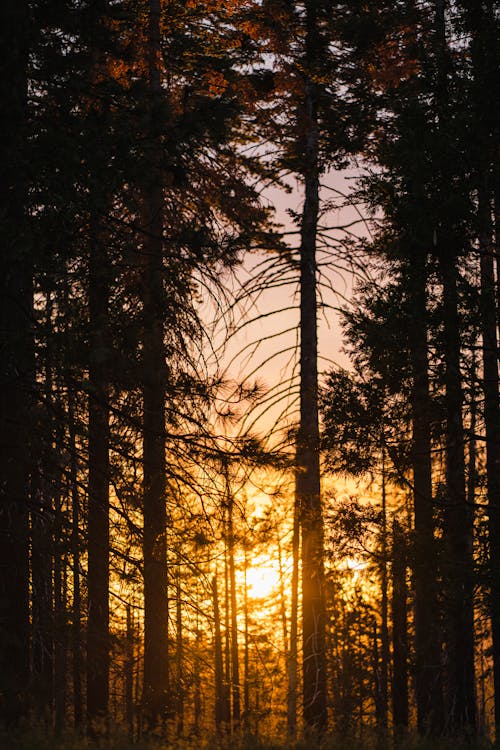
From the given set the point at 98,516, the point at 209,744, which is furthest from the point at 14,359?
the point at 209,744

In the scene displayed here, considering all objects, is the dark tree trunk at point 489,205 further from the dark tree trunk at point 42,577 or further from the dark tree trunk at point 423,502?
the dark tree trunk at point 42,577

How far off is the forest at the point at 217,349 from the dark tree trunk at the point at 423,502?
5 centimetres

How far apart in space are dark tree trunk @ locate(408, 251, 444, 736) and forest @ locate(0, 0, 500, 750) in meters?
0.05

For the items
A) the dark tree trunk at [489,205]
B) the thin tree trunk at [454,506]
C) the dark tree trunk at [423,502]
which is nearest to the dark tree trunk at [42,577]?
the dark tree trunk at [423,502]

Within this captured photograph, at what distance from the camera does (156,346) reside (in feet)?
35.2

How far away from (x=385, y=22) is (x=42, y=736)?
13.7m

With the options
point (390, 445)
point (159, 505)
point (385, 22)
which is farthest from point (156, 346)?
point (385, 22)

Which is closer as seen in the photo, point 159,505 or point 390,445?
point 159,505

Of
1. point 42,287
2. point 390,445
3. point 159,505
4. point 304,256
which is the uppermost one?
point 304,256

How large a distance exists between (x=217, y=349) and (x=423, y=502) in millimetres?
4331

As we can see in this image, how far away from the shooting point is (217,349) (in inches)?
468

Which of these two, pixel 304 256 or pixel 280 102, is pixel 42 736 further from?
pixel 280 102

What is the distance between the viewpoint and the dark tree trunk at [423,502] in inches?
470

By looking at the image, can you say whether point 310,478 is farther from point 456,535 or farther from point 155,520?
point 155,520
